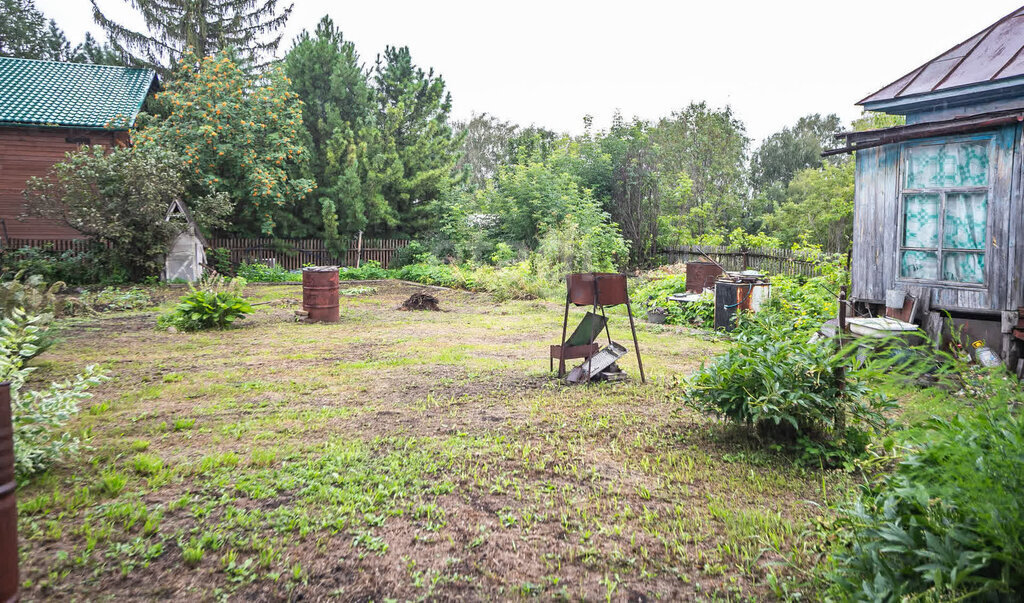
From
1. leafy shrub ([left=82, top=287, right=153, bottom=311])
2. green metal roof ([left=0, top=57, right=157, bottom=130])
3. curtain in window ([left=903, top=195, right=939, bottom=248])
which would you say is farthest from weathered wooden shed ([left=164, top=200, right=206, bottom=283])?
curtain in window ([left=903, top=195, right=939, bottom=248])

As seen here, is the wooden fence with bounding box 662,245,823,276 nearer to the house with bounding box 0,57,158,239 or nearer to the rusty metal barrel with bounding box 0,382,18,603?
the rusty metal barrel with bounding box 0,382,18,603

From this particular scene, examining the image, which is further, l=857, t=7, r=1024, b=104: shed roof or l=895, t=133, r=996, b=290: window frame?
l=857, t=7, r=1024, b=104: shed roof

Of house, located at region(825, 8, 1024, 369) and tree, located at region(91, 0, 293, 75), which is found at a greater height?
tree, located at region(91, 0, 293, 75)

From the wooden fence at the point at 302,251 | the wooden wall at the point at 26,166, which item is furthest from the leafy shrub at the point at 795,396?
the wooden wall at the point at 26,166

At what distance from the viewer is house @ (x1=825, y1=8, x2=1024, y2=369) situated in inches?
266

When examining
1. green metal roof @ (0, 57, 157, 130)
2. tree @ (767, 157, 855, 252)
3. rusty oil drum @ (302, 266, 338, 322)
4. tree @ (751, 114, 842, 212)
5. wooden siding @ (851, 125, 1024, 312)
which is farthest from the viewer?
tree @ (751, 114, 842, 212)

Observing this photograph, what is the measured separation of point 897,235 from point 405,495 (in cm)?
720

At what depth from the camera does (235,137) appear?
19.2m

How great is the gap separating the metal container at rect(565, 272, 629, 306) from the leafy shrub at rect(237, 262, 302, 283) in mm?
15494

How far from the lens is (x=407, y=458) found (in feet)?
13.5

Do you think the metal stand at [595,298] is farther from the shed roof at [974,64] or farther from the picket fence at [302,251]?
the picket fence at [302,251]

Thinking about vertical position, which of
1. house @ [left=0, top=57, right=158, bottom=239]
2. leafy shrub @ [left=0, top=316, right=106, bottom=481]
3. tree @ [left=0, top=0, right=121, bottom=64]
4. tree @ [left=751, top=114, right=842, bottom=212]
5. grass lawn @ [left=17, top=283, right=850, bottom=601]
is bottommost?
grass lawn @ [left=17, top=283, right=850, bottom=601]

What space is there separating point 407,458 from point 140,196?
14.7 m

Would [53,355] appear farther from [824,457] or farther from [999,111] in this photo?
[999,111]
